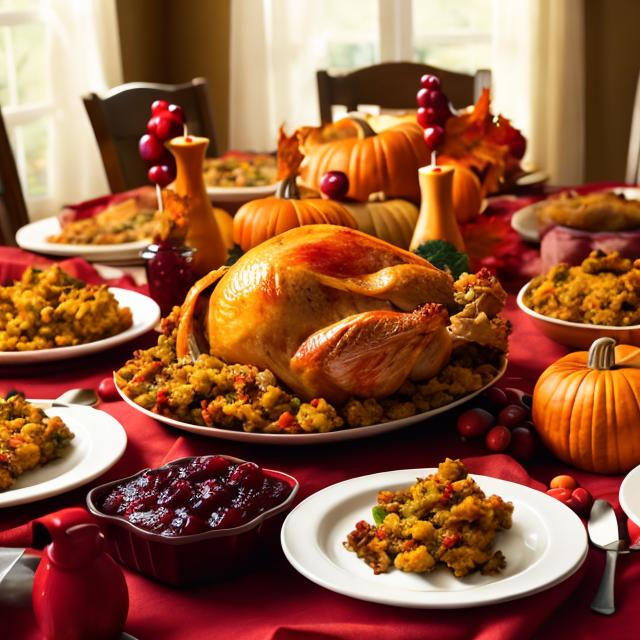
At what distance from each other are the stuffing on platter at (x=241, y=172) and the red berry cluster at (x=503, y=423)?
4.07ft

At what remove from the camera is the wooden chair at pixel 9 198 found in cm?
276

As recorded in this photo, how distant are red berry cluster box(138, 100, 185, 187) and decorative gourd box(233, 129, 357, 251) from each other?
16 centimetres

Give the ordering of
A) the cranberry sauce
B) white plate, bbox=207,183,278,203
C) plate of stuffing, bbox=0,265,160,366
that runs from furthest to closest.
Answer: white plate, bbox=207,183,278,203, plate of stuffing, bbox=0,265,160,366, the cranberry sauce

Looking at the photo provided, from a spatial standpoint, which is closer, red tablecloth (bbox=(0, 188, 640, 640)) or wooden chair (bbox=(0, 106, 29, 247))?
red tablecloth (bbox=(0, 188, 640, 640))

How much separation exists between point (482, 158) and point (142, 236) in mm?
773

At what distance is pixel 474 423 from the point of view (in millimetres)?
1255

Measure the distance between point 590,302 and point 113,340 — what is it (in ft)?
2.46

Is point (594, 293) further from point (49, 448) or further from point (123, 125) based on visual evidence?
point (123, 125)

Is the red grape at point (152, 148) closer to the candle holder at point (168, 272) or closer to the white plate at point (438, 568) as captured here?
the candle holder at point (168, 272)

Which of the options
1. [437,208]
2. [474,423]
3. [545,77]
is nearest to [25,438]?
[474,423]

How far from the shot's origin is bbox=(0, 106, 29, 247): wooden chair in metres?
2.76

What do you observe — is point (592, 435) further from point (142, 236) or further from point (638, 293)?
point (142, 236)

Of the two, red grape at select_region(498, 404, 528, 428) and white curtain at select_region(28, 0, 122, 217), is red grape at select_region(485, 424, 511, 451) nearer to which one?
red grape at select_region(498, 404, 528, 428)

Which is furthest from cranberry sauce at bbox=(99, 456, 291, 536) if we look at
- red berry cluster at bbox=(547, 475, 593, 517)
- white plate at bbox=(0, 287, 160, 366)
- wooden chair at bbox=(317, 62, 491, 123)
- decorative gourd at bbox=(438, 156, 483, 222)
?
wooden chair at bbox=(317, 62, 491, 123)
